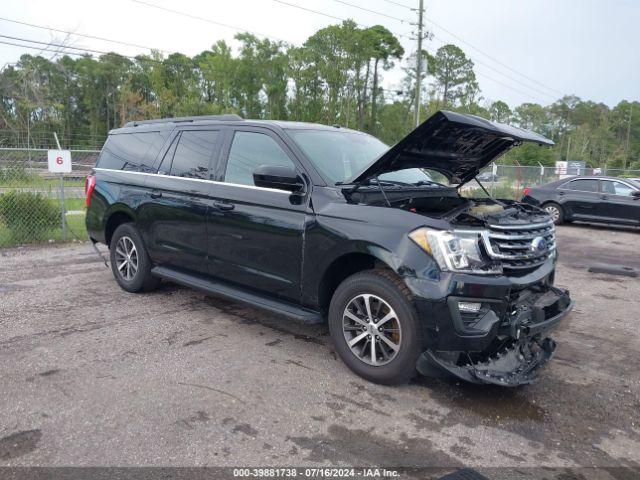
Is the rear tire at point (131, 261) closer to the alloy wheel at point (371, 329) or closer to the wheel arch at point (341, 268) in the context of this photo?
the wheel arch at point (341, 268)

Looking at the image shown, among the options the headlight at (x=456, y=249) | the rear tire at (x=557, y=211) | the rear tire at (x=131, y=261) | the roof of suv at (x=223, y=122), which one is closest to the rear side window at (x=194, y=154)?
the roof of suv at (x=223, y=122)

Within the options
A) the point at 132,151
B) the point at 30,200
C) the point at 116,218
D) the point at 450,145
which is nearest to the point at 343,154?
the point at 450,145

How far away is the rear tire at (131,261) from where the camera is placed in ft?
18.6

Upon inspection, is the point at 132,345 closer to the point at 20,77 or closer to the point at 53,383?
the point at 53,383

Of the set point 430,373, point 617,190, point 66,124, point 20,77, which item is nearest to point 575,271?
point 430,373

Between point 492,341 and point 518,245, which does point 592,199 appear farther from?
point 492,341

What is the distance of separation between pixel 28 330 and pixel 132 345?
1.17 metres

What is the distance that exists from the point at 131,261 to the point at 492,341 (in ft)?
13.8

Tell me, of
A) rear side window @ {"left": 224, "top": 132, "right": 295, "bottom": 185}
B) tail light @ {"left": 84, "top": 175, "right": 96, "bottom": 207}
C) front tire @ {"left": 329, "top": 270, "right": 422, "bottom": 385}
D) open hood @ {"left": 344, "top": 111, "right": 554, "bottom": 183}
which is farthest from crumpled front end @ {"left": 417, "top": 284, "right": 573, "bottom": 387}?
tail light @ {"left": 84, "top": 175, "right": 96, "bottom": 207}

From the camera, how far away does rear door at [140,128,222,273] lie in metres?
4.90

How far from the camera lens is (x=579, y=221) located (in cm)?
1448

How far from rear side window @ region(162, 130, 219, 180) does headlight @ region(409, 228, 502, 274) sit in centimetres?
243

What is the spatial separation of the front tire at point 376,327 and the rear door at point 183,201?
175 centimetres

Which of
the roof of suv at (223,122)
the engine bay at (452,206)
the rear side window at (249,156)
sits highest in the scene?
the roof of suv at (223,122)
